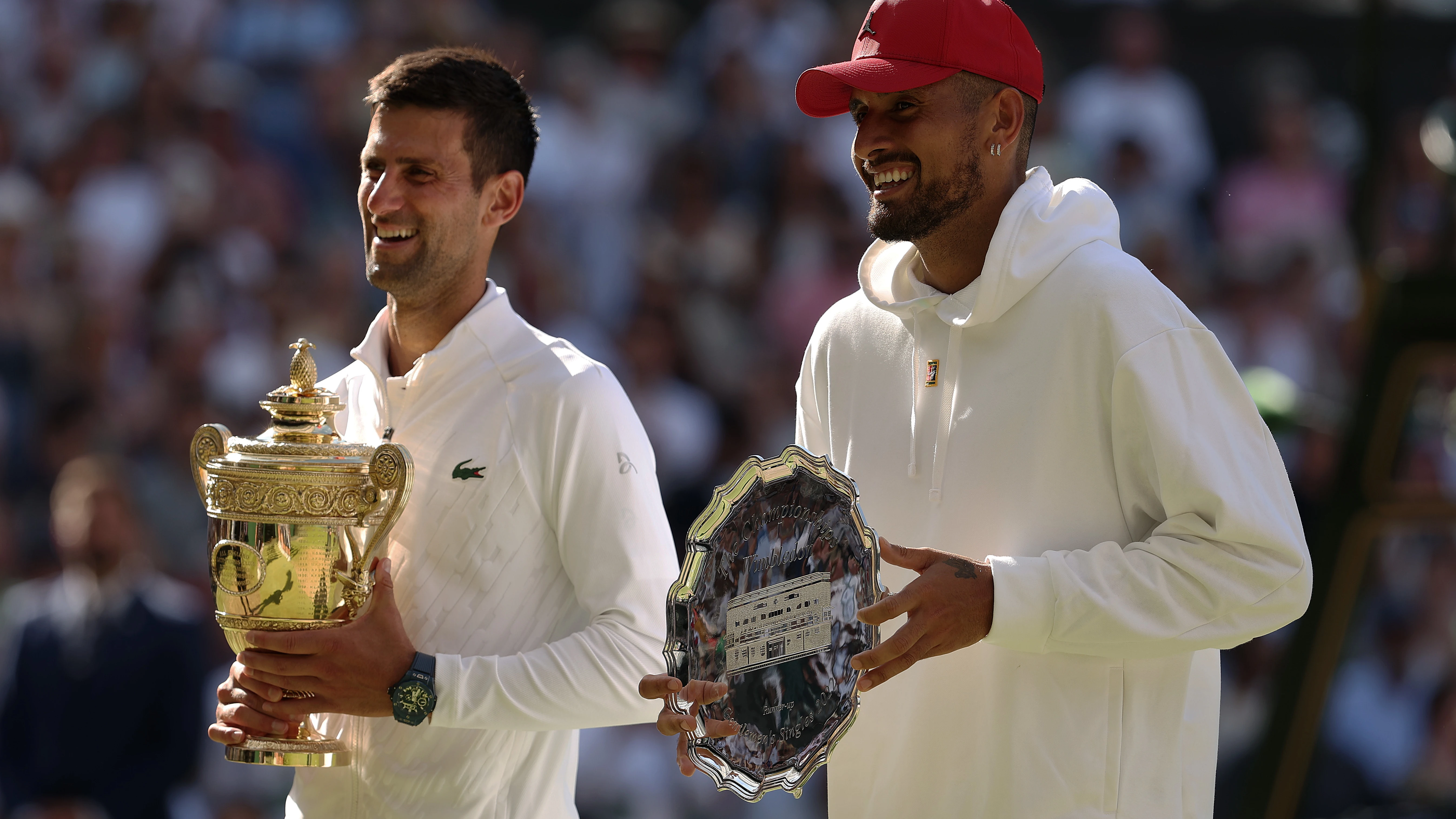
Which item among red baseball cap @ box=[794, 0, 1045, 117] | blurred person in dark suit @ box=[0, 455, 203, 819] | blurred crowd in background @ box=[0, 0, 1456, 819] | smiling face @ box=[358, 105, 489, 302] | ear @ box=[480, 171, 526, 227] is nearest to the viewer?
red baseball cap @ box=[794, 0, 1045, 117]

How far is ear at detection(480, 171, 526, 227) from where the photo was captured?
3.01 m

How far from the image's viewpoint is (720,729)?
2250 mm

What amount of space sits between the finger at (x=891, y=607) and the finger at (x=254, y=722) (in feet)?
3.52

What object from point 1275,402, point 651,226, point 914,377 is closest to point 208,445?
point 914,377

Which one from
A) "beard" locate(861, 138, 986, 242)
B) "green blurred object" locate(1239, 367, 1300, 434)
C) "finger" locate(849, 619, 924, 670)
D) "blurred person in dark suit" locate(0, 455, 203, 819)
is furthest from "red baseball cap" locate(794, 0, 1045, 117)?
"blurred person in dark suit" locate(0, 455, 203, 819)

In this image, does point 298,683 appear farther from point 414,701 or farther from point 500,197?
point 500,197

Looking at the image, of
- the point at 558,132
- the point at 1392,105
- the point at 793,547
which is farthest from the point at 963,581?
the point at 1392,105

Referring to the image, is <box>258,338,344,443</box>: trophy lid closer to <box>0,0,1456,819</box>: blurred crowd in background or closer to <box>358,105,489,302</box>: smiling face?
<box>358,105,489,302</box>: smiling face

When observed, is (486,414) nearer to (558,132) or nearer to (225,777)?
(225,777)

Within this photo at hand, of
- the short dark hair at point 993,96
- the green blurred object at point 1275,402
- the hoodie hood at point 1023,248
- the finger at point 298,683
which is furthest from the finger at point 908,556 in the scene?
the green blurred object at point 1275,402

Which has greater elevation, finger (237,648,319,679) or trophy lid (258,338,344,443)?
trophy lid (258,338,344,443)

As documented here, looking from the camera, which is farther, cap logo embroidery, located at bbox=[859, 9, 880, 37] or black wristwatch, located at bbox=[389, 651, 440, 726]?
black wristwatch, located at bbox=[389, 651, 440, 726]

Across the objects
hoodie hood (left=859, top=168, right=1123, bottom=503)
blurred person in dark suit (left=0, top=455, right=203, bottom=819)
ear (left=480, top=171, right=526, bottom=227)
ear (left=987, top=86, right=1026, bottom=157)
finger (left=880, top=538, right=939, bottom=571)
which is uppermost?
ear (left=987, top=86, right=1026, bottom=157)

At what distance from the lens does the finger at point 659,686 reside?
2256mm
